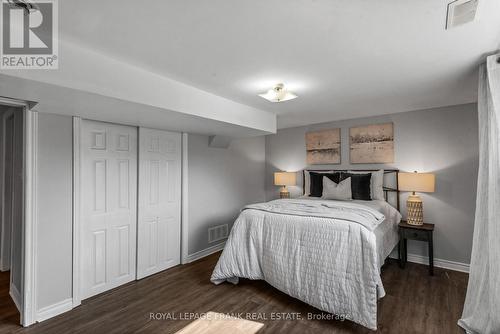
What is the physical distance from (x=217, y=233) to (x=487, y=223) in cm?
336

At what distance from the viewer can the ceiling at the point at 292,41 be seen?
1.37m

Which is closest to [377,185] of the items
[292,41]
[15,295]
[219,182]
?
[219,182]

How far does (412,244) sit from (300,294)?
2252mm

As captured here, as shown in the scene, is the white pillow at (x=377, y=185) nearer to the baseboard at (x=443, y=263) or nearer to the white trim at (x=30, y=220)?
the baseboard at (x=443, y=263)

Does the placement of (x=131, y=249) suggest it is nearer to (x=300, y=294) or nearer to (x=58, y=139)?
(x=58, y=139)

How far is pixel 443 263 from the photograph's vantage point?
3432 mm

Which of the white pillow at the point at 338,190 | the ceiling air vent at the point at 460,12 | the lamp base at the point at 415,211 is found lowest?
the lamp base at the point at 415,211

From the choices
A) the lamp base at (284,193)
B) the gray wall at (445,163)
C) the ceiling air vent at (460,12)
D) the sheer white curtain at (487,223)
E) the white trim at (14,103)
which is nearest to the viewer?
the ceiling air vent at (460,12)

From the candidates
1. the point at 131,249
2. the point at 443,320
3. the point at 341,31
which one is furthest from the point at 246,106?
the point at 443,320

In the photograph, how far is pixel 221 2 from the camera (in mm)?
1301

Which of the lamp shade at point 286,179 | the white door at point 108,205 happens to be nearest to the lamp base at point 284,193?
the lamp shade at point 286,179

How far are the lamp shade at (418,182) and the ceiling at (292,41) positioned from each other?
112cm

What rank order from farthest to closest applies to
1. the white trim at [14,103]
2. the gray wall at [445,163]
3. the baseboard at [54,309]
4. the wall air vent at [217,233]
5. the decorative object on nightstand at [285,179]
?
the decorative object on nightstand at [285,179] < the wall air vent at [217,233] < the gray wall at [445,163] < the baseboard at [54,309] < the white trim at [14,103]

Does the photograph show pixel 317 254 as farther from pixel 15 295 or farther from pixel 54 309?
pixel 15 295
